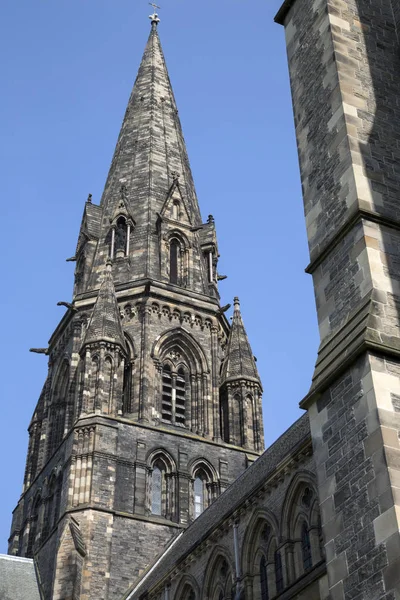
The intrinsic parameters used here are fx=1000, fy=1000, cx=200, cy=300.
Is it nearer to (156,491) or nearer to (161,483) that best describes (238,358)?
(161,483)

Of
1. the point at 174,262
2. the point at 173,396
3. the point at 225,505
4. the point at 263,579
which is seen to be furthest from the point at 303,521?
the point at 174,262

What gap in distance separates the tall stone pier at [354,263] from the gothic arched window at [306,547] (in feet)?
22.2

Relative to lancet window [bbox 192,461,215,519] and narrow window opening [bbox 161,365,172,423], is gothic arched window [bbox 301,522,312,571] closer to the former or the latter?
lancet window [bbox 192,461,215,519]

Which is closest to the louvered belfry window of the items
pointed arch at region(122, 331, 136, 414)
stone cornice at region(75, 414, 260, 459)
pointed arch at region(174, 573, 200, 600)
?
stone cornice at region(75, 414, 260, 459)

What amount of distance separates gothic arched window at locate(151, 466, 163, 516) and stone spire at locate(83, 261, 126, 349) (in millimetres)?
4030

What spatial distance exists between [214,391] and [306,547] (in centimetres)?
1390

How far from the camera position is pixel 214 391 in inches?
1204

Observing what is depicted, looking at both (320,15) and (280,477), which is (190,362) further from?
(320,15)

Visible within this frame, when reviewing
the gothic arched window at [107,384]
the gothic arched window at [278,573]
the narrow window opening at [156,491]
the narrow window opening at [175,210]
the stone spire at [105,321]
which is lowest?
the gothic arched window at [278,573]

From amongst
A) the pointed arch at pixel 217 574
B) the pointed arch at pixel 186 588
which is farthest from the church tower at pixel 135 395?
the pointed arch at pixel 217 574

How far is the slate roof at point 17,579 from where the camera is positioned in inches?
1018

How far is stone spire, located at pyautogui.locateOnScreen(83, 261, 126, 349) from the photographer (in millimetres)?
29094

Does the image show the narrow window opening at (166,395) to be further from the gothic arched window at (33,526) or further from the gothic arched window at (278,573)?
the gothic arched window at (278,573)

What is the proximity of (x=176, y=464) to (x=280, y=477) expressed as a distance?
32.8 feet
